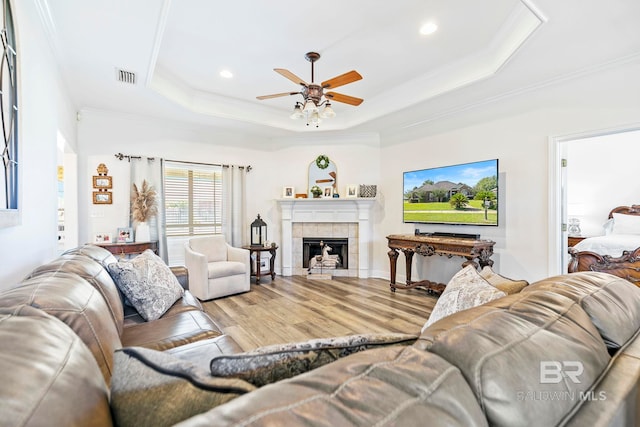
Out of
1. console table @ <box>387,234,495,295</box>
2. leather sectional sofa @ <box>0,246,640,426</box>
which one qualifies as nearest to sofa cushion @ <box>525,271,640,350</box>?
leather sectional sofa @ <box>0,246,640,426</box>

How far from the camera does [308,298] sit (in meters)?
4.04

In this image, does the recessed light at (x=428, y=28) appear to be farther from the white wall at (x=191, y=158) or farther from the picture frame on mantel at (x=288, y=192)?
the picture frame on mantel at (x=288, y=192)

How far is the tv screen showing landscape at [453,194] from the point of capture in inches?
146

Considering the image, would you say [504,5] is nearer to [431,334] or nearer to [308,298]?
[431,334]

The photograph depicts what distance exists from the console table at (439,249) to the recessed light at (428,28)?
224 centimetres

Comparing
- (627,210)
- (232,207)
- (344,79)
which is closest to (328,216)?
(232,207)

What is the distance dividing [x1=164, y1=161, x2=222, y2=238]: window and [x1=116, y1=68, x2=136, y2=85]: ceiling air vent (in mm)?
1588

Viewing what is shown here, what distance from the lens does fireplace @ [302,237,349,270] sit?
5.48 m

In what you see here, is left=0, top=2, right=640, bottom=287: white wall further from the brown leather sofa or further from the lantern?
the brown leather sofa

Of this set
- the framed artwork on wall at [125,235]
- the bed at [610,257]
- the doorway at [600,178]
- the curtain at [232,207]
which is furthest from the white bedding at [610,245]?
the framed artwork on wall at [125,235]

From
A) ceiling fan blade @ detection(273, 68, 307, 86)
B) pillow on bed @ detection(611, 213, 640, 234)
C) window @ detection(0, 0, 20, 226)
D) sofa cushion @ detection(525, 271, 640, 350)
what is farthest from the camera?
pillow on bed @ detection(611, 213, 640, 234)

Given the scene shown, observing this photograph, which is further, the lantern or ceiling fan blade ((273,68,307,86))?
the lantern

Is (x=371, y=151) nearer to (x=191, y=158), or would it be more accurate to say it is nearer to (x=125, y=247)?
(x=191, y=158)

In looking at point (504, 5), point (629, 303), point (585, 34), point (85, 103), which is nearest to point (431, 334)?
point (629, 303)
